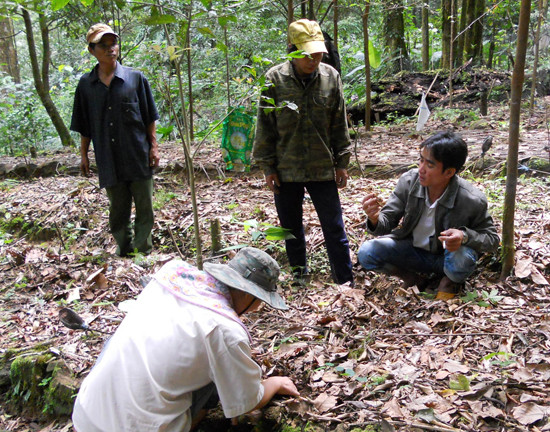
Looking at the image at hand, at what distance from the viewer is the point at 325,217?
376cm

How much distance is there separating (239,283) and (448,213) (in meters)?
2.07

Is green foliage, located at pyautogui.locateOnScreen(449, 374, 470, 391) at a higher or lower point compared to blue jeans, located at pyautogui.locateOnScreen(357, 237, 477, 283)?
lower

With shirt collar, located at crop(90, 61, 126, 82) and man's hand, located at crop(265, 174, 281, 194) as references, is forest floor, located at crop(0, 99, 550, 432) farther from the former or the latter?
shirt collar, located at crop(90, 61, 126, 82)

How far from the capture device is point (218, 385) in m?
Result: 1.87

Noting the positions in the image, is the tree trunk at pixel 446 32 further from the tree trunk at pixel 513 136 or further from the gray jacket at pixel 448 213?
the tree trunk at pixel 513 136

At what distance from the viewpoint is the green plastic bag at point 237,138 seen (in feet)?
19.5

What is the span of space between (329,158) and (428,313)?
1.40 meters

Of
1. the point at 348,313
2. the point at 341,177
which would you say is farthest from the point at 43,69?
the point at 348,313

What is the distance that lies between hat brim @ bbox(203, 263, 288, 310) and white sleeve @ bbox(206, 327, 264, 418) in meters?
0.18

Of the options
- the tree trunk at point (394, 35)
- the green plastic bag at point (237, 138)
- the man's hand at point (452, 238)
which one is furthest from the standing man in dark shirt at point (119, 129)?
the tree trunk at point (394, 35)

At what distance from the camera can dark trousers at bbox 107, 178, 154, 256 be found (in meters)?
4.60

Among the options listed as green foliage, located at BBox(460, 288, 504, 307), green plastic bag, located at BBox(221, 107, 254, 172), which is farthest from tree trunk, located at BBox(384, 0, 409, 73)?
green foliage, located at BBox(460, 288, 504, 307)

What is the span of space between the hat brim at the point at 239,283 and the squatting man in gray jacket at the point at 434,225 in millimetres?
1608

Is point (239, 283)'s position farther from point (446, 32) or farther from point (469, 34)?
point (446, 32)
